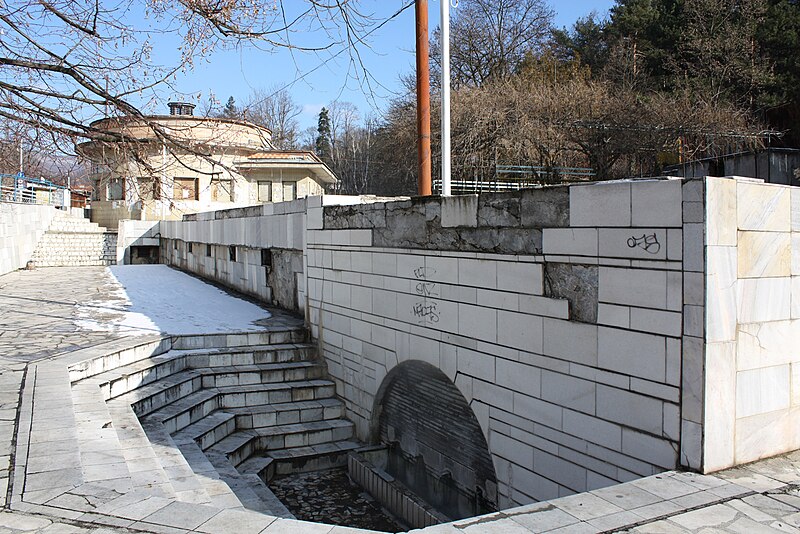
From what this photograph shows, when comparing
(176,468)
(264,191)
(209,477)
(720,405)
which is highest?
(264,191)

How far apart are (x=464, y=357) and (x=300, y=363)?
3827 mm

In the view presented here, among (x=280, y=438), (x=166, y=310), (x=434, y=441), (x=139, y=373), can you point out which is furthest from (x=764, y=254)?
(x=166, y=310)

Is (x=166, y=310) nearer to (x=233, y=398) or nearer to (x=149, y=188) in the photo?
(x=233, y=398)

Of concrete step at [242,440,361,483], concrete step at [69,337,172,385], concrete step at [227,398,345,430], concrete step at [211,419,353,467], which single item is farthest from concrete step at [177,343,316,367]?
concrete step at [242,440,361,483]

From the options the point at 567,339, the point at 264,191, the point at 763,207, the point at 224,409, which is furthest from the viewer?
the point at 264,191

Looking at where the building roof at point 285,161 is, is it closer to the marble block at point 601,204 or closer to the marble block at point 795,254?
the marble block at point 601,204

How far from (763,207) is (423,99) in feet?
16.7

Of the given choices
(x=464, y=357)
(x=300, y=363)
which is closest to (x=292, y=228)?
(x=300, y=363)

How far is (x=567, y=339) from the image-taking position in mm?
4773

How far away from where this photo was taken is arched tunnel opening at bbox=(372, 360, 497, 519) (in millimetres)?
6027

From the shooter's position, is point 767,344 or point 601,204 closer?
point 767,344

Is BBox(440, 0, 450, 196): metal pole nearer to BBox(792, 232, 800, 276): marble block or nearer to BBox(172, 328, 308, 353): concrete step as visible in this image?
BBox(172, 328, 308, 353): concrete step

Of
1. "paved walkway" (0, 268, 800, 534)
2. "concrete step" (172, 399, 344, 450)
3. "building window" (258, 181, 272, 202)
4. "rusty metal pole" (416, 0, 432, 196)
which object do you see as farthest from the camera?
"building window" (258, 181, 272, 202)

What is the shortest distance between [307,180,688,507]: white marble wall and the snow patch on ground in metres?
4.21
